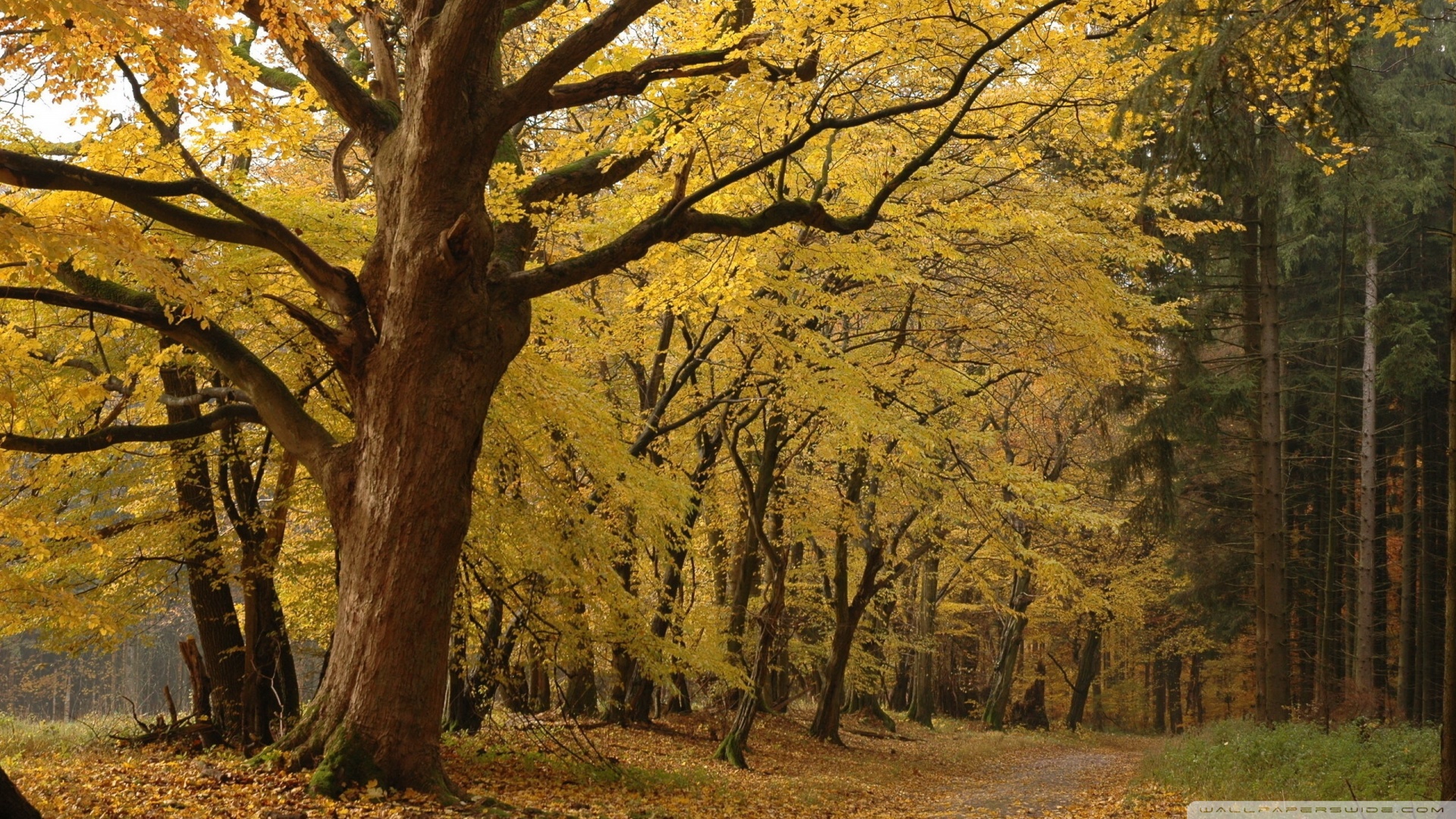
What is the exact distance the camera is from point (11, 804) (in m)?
3.55

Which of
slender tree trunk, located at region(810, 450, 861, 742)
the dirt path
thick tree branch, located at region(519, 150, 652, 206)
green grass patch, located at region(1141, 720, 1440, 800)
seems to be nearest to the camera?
thick tree branch, located at region(519, 150, 652, 206)

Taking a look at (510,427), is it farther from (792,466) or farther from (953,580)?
(953,580)

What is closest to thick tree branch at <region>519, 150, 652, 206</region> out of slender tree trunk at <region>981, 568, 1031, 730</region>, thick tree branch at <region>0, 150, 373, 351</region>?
thick tree branch at <region>0, 150, 373, 351</region>

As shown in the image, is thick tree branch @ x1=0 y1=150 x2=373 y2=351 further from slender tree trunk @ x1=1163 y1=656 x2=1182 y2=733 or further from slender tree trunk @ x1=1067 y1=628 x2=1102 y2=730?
slender tree trunk @ x1=1163 y1=656 x2=1182 y2=733

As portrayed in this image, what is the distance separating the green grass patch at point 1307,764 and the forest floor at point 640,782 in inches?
22.5

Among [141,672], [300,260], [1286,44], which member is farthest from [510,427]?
[141,672]

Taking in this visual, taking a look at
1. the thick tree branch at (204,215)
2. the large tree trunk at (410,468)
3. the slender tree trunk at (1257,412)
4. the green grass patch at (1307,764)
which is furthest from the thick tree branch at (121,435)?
the slender tree trunk at (1257,412)

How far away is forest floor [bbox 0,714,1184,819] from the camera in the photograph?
5.38 meters

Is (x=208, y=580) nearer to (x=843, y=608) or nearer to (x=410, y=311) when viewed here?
(x=410, y=311)

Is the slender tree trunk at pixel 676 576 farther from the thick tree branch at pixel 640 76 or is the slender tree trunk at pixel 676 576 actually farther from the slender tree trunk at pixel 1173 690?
the slender tree trunk at pixel 1173 690

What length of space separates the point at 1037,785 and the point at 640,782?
22.0ft

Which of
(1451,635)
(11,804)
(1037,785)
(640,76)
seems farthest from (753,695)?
(11,804)

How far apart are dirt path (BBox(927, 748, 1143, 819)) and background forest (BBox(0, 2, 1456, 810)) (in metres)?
2.66

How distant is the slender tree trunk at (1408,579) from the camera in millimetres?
17547
